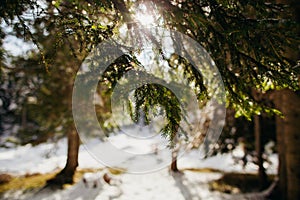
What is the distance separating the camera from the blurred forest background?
10.8 feet

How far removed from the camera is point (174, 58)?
482cm

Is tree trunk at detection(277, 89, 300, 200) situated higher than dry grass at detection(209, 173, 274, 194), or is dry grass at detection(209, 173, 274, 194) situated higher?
tree trunk at detection(277, 89, 300, 200)

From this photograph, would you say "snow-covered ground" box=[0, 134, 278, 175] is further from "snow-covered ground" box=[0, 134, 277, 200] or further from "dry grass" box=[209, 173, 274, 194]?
"dry grass" box=[209, 173, 274, 194]

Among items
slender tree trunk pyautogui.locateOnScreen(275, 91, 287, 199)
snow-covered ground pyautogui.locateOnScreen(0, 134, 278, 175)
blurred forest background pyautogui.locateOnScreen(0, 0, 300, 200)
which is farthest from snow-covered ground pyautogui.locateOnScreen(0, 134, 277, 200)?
slender tree trunk pyautogui.locateOnScreen(275, 91, 287, 199)

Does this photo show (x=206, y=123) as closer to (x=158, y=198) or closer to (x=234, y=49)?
(x=158, y=198)

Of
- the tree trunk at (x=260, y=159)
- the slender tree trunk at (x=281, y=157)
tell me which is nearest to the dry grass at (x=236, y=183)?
the tree trunk at (x=260, y=159)

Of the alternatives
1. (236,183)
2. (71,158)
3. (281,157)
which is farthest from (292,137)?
(71,158)

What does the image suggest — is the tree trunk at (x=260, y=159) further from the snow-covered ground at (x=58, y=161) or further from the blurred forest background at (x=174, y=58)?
the snow-covered ground at (x=58, y=161)

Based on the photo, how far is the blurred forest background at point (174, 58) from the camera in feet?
10.8

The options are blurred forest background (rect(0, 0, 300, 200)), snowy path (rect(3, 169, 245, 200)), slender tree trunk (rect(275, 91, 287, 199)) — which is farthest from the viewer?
snowy path (rect(3, 169, 245, 200))

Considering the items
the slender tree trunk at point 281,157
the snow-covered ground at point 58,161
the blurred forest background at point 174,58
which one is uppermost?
the blurred forest background at point 174,58

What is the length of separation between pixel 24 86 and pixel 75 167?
3599 mm

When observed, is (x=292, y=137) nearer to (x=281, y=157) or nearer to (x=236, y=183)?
(x=281, y=157)

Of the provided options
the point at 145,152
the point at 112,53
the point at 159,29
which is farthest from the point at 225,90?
the point at 145,152
